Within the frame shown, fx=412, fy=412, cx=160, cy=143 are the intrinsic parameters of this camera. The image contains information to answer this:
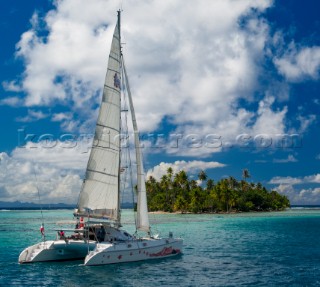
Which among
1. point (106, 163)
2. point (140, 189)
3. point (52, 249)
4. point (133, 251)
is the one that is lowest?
point (133, 251)

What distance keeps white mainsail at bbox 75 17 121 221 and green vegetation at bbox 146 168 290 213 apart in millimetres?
100942

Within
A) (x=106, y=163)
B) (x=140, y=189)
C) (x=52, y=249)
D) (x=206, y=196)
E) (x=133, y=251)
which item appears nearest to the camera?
(x=52, y=249)

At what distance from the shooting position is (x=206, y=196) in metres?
132

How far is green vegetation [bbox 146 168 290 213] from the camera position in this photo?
129375 mm

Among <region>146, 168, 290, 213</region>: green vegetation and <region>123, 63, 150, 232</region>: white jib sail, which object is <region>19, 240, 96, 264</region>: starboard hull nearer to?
<region>123, 63, 150, 232</region>: white jib sail

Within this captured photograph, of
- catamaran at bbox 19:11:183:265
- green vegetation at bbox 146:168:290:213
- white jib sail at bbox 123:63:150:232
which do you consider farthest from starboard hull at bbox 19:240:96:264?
green vegetation at bbox 146:168:290:213

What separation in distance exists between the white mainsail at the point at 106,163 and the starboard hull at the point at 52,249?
2.12m

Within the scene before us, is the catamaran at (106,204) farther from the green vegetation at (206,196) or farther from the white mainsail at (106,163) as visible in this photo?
the green vegetation at (206,196)

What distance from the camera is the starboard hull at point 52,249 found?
25719 millimetres

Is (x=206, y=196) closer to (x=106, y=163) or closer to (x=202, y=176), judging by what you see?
(x=202, y=176)

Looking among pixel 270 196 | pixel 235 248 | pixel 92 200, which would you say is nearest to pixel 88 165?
pixel 92 200

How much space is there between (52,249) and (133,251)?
5123 mm

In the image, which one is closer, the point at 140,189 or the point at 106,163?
the point at 106,163

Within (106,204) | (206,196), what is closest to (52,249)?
(106,204)
